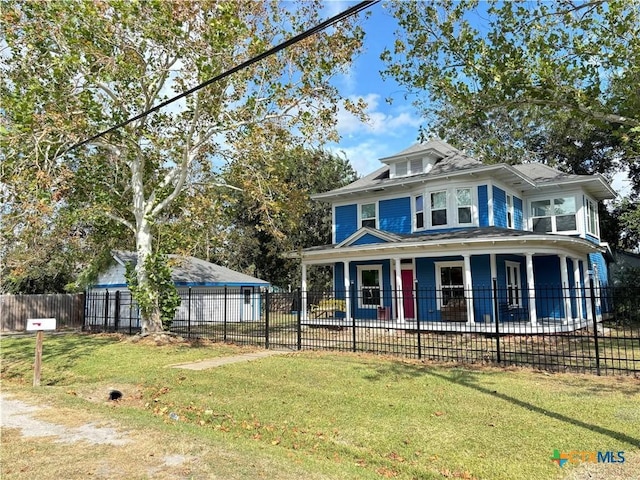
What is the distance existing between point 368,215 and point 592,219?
10.9 m

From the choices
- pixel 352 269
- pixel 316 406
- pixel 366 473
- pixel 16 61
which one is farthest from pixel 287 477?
pixel 352 269

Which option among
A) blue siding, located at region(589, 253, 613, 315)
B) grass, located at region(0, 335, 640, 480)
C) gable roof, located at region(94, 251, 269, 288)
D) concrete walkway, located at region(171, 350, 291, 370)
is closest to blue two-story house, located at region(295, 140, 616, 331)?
blue siding, located at region(589, 253, 613, 315)

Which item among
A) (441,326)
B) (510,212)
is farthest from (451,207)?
(441,326)

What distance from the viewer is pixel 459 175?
1825cm

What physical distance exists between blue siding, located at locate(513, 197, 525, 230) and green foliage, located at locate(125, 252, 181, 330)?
Answer: 14.7 metres

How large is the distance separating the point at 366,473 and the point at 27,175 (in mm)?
12850

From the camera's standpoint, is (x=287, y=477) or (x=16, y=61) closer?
(x=287, y=477)

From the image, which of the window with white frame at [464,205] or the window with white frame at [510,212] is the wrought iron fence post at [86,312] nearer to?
the window with white frame at [464,205]

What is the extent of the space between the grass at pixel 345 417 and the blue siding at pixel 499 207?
10.1 m

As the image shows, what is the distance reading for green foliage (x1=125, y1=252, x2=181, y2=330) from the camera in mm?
15488

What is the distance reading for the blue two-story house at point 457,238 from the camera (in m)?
17.1

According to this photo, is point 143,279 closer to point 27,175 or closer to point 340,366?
point 27,175

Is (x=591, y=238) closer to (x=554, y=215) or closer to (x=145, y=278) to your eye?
(x=554, y=215)

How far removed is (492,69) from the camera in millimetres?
13227
